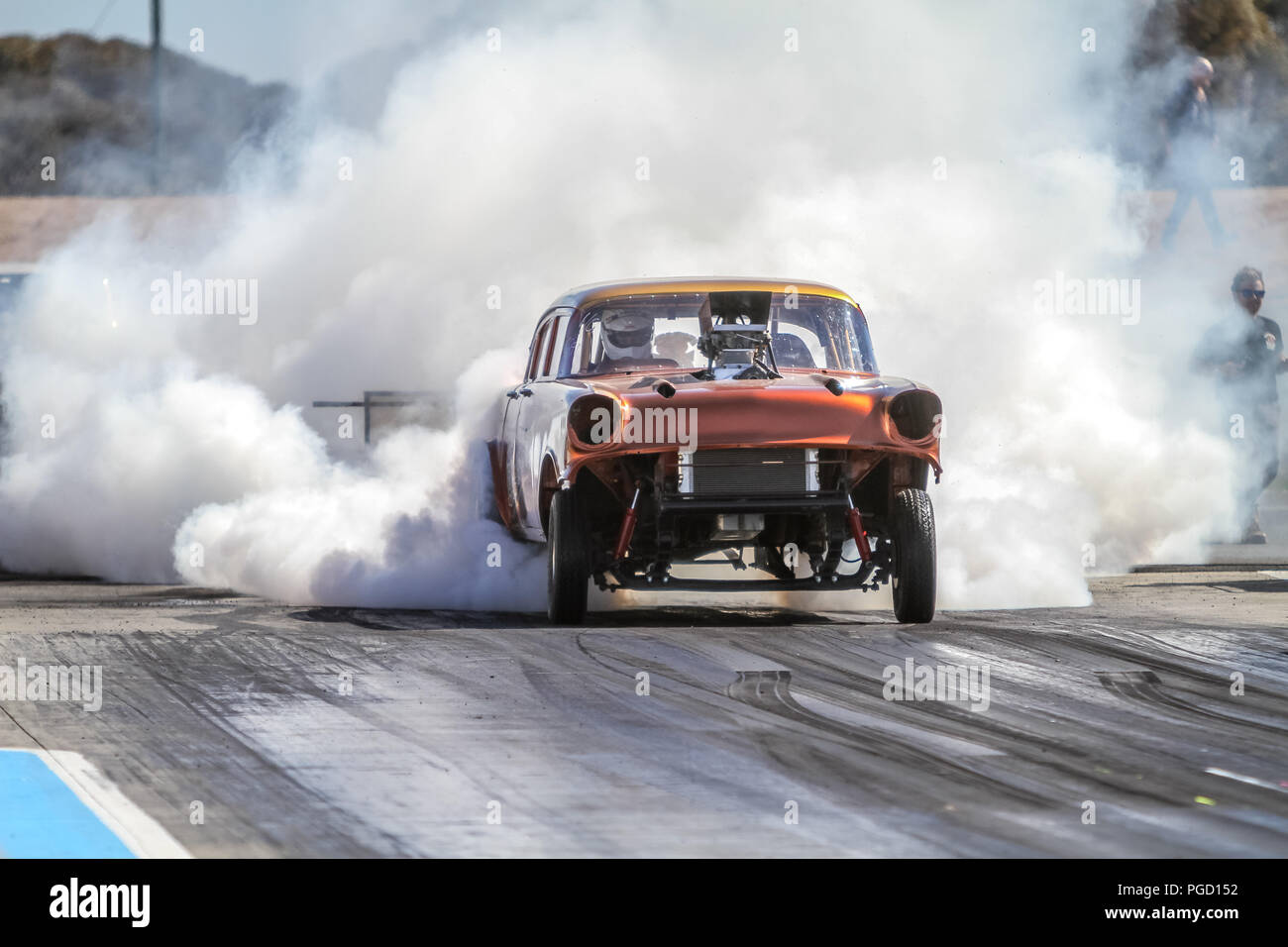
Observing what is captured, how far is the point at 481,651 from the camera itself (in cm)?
813

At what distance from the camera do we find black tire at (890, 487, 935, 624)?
8742 mm

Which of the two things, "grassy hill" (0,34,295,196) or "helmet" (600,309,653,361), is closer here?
"helmet" (600,309,653,361)

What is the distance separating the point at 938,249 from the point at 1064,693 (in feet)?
29.3

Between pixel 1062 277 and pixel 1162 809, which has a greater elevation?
pixel 1062 277

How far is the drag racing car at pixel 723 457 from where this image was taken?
8469 millimetres

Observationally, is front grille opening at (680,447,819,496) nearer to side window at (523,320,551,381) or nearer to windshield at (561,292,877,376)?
windshield at (561,292,877,376)

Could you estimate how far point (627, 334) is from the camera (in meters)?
9.63

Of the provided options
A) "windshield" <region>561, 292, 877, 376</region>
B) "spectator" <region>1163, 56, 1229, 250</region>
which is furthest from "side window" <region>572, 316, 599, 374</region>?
"spectator" <region>1163, 56, 1229, 250</region>

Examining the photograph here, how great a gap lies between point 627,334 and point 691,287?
396 millimetres

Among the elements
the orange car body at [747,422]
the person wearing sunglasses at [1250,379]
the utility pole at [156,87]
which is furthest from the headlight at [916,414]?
the utility pole at [156,87]

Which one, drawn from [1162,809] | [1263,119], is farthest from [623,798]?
[1263,119]

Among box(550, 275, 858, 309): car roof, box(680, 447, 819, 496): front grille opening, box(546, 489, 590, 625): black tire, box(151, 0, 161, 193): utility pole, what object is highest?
box(151, 0, 161, 193): utility pole

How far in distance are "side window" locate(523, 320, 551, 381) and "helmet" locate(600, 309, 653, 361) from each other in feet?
2.44
